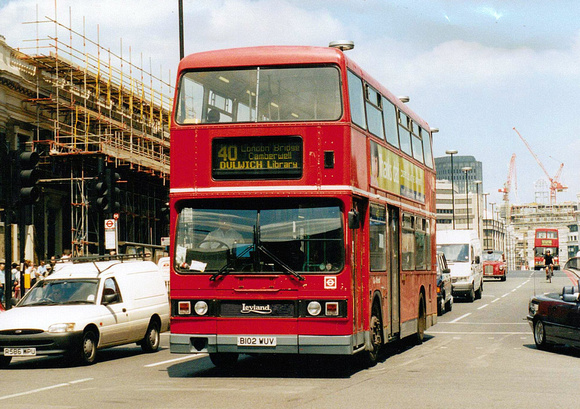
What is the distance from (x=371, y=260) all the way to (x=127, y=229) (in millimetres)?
35084

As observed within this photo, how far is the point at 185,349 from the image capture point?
12.4 m

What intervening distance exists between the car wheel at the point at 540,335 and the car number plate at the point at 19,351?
923 centimetres

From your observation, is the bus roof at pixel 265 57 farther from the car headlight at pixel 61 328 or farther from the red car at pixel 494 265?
the red car at pixel 494 265

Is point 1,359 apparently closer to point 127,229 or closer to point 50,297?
point 50,297

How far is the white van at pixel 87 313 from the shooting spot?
1476 cm

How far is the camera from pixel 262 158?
12.4m

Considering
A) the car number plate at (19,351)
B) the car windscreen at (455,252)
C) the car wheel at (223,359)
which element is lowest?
the car wheel at (223,359)

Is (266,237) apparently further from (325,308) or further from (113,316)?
(113,316)

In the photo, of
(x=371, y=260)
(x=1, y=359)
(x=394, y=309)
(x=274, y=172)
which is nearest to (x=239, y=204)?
(x=274, y=172)

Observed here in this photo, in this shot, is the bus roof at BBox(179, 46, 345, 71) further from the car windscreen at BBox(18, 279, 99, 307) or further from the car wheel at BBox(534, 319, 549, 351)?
the car wheel at BBox(534, 319, 549, 351)

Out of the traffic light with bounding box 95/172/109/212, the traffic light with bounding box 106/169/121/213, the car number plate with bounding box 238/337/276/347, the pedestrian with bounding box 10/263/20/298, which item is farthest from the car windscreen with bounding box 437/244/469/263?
the car number plate with bounding box 238/337/276/347

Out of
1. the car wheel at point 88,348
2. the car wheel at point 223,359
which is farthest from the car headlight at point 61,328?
the car wheel at point 223,359

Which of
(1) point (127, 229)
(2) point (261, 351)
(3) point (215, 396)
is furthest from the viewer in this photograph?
(1) point (127, 229)

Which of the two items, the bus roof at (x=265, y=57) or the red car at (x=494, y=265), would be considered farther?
the red car at (x=494, y=265)
